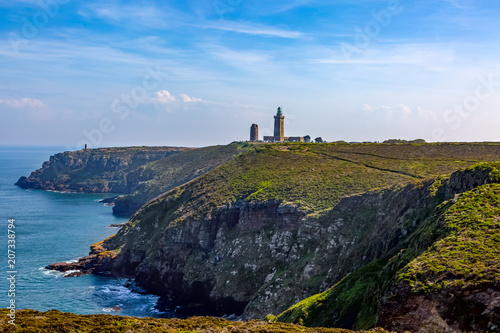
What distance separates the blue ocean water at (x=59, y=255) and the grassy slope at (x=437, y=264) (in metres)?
30.1

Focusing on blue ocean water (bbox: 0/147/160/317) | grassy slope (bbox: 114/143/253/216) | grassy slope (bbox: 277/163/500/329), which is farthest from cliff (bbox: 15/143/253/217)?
grassy slope (bbox: 277/163/500/329)

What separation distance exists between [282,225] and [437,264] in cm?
3986

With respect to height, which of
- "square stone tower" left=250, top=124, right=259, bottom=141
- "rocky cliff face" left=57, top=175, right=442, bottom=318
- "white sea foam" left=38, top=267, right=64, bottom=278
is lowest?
"white sea foam" left=38, top=267, right=64, bottom=278

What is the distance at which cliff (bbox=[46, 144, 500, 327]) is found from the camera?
47.4m

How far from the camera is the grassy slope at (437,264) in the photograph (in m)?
24.4

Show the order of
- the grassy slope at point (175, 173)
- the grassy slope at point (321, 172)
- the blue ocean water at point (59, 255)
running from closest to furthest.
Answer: the blue ocean water at point (59, 255), the grassy slope at point (321, 172), the grassy slope at point (175, 173)

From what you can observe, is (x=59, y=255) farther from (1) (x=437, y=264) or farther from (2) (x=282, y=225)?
(1) (x=437, y=264)

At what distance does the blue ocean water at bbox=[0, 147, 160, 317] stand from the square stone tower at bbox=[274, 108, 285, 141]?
55.7 m

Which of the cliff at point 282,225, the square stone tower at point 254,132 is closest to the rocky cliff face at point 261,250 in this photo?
the cliff at point 282,225

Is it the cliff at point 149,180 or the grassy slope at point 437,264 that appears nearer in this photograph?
the grassy slope at point 437,264

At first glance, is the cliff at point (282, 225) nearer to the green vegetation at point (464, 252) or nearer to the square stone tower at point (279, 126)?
the green vegetation at point (464, 252)

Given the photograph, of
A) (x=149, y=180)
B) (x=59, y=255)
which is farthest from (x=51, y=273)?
(x=149, y=180)

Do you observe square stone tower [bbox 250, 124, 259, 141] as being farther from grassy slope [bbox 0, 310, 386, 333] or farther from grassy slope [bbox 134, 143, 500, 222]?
grassy slope [bbox 0, 310, 386, 333]

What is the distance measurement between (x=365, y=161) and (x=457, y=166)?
1684cm
